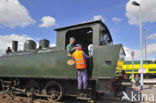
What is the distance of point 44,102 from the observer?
197 inches

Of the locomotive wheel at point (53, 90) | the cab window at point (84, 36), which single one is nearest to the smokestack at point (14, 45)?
the locomotive wheel at point (53, 90)

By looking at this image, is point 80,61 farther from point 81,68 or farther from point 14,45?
point 14,45

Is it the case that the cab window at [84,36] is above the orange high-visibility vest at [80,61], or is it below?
above

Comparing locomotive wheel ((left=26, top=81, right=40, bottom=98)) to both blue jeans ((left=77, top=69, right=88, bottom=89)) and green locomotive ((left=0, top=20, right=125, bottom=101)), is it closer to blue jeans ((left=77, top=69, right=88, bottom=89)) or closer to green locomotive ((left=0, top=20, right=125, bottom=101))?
green locomotive ((left=0, top=20, right=125, bottom=101))

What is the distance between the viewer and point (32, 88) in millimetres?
5777

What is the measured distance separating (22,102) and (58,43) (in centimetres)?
280

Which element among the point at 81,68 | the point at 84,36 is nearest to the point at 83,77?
the point at 81,68

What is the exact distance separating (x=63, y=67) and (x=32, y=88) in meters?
2.17

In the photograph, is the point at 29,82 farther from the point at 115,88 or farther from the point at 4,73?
the point at 115,88

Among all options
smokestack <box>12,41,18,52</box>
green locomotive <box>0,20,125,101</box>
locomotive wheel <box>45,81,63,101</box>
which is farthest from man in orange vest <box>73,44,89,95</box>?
smokestack <box>12,41,18,52</box>

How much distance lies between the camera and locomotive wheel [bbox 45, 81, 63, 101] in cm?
506

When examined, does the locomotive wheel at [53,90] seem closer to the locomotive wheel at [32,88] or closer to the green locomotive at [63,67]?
the green locomotive at [63,67]

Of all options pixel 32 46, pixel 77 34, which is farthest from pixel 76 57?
pixel 32 46

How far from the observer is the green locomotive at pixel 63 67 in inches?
161
